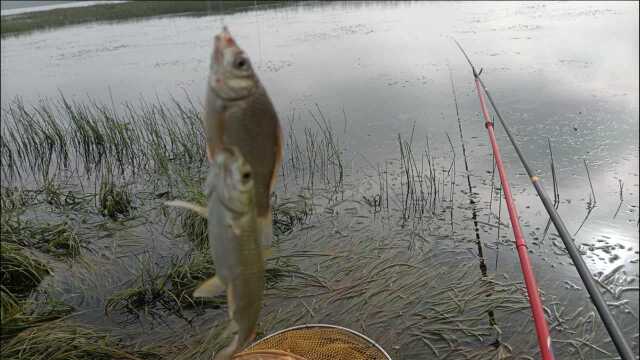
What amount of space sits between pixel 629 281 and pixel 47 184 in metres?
7.37

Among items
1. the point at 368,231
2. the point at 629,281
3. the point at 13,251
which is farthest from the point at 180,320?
the point at 629,281

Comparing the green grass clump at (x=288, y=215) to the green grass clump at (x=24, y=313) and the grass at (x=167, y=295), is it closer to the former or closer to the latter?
the grass at (x=167, y=295)

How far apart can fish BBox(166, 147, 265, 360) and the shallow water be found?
2.96 m

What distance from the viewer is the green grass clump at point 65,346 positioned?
3730 millimetres

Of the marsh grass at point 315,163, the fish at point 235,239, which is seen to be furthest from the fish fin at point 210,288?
the marsh grass at point 315,163

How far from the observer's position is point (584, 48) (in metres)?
12.5

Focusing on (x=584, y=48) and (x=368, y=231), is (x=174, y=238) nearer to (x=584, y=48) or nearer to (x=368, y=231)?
(x=368, y=231)

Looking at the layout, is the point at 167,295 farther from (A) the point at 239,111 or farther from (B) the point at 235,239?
(A) the point at 239,111

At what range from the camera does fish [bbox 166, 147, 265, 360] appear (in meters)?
1.28

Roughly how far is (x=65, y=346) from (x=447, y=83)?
9234 millimetres

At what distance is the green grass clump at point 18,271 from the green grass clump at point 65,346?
0.93m

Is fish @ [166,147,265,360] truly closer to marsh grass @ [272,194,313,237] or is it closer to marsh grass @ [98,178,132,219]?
marsh grass @ [272,194,313,237]

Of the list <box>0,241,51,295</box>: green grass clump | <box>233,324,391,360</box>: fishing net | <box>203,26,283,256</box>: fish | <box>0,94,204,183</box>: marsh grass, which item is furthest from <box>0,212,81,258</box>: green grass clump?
<box>203,26,283,256</box>: fish

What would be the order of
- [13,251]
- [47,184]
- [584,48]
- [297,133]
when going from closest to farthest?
[13,251]
[47,184]
[297,133]
[584,48]
